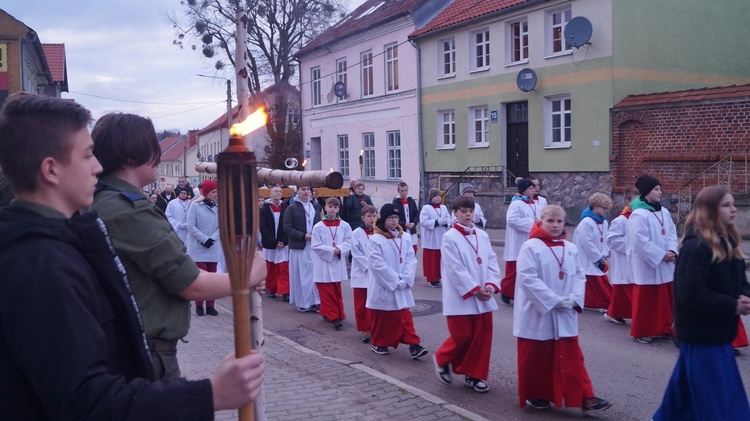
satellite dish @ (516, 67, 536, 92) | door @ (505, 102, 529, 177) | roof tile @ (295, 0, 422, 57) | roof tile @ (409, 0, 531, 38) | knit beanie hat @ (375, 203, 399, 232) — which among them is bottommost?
knit beanie hat @ (375, 203, 399, 232)

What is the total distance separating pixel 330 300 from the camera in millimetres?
10406

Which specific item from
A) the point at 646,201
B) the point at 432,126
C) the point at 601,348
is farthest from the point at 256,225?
the point at 432,126

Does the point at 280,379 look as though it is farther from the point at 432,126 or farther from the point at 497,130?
the point at 432,126

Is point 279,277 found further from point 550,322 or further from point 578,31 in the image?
point 578,31

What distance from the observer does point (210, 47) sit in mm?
35906

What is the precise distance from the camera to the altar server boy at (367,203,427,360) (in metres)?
8.37

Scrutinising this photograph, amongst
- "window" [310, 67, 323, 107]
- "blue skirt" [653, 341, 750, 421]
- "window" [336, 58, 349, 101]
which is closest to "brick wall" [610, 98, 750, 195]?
"blue skirt" [653, 341, 750, 421]

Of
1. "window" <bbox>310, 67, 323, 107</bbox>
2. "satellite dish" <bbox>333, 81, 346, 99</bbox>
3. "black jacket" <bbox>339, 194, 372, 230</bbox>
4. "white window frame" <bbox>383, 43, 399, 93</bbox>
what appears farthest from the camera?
"window" <bbox>310, 67, 323, 107</bbox>

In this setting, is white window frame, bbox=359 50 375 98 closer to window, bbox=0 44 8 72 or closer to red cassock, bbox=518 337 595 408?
window, bbox=0 44 8 72

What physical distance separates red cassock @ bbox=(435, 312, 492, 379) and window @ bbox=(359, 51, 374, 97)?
2770 centimetres

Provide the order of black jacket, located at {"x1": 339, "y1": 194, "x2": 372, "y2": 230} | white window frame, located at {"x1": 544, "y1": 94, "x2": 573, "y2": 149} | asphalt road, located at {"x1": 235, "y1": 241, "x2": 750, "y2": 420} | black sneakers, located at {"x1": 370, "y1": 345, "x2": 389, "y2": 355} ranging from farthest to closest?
white window frame, located at {"x1": 544, "y1": 94, "x2": 573, "y2": 149}, black jacket, located at {"x1": 339, "y1": 194, "x2": 372, "y2": 230}, black sneakers, located at {"x1": 370, "y1": 345, "x2": 389, "y2": 355}, asphalt road, located at {"x1": 235, "y1": 241, "x2": 750, "y2": 420}

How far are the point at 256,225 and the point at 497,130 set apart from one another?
975 inches

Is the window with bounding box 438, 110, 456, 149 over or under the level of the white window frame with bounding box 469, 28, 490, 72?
under

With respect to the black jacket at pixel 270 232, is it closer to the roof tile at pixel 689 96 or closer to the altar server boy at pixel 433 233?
the altar server boy at pixel 433 233
